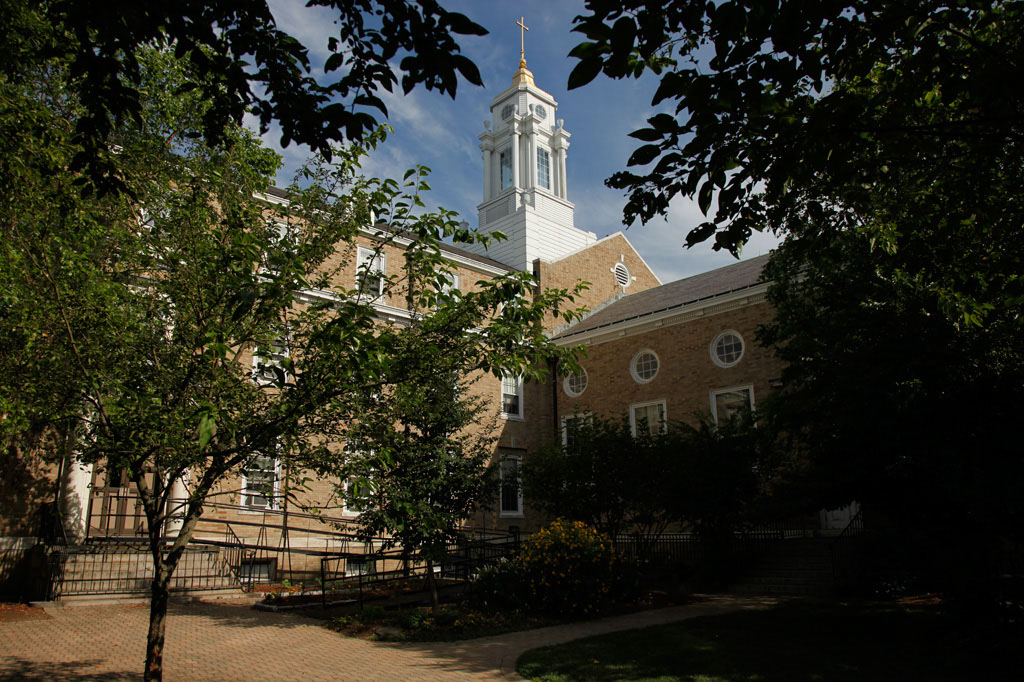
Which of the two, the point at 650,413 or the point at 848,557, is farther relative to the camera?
the point at 650,413

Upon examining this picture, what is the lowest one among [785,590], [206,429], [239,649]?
[785,590]

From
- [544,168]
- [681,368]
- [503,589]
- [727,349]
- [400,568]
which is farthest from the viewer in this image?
[544,168]

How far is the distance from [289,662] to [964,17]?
1012 cm

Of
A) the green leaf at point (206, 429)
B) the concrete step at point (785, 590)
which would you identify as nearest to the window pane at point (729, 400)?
the concrete step at point (785, 590)

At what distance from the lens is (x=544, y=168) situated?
36469 mm

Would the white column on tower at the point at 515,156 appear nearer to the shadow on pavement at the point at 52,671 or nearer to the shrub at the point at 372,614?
the shrub at the point at 372,614

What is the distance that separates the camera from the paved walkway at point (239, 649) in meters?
8.75

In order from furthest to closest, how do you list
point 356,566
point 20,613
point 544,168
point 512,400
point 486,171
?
point 486,171 < point 544,168 < point 512,400 < point 356,566 < point 20,613

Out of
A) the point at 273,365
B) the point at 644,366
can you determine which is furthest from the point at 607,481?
the point at 273,365

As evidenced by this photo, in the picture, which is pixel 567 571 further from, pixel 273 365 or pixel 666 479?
pixel 273 365

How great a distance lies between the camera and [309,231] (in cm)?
748

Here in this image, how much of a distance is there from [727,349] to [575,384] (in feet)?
22.4

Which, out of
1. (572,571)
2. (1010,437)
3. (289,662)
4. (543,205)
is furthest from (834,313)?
(543,205)

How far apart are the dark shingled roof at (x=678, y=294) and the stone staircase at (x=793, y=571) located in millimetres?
8130
